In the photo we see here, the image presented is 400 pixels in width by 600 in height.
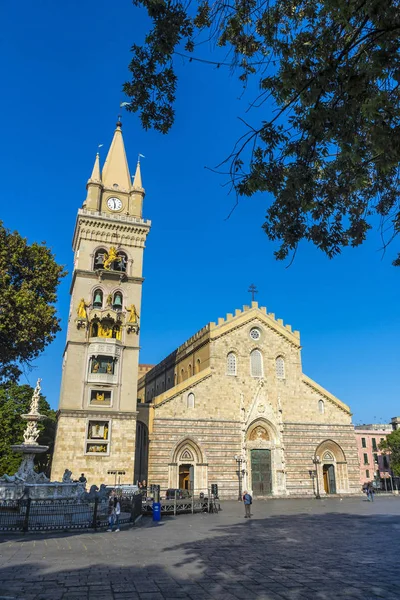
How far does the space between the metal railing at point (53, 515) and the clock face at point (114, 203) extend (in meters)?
24.9

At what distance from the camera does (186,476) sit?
1341 inches

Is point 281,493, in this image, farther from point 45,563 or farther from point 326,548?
point 45,563

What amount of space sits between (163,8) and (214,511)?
24050 millimetres

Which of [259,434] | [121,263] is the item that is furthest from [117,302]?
[259,434]

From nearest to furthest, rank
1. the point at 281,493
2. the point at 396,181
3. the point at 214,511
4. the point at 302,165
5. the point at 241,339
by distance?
1. the point at 302,165
2. the point at 396,181
3. the point at 214,511
4. the point at 281,493
5. the point at 241,339

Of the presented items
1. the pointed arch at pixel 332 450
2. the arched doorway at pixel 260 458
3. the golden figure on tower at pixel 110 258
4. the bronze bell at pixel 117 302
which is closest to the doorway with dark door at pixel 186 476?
the arched doorway at pixel 260 458

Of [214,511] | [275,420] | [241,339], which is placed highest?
[241,339]

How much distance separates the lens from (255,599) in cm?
717

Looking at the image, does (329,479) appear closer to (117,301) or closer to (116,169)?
(117,301)

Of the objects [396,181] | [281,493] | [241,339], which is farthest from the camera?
[241,339]

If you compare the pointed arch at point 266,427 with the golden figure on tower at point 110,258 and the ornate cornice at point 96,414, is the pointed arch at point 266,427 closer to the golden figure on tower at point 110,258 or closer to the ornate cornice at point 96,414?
the ornate cornice at point 96,414

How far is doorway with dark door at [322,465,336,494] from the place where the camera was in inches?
1489

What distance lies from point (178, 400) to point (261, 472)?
29.3 ft

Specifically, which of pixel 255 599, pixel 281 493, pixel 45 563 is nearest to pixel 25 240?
pixel 45 563
